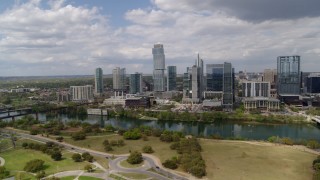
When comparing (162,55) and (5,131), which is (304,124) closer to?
(5,131)

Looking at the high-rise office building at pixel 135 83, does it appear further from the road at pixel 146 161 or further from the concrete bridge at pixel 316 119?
the road at pixel 146 161

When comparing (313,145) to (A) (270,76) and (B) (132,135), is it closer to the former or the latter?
(B) (132,135)

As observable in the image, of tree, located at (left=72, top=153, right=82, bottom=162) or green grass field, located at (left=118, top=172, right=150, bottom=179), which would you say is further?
tree, located at (left=72, top=153, right=82, bottom=162)

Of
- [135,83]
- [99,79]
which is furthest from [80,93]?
[135,83]

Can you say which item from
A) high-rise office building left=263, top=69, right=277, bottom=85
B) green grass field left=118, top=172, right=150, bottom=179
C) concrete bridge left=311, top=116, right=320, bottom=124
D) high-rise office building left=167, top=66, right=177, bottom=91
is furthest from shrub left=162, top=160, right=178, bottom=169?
high-rise office building left=263, top=69, right=277, bottom=85

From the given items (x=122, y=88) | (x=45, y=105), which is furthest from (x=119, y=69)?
(x=45, y=105)

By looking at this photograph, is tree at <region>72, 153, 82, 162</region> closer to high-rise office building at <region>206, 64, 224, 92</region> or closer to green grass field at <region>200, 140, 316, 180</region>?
green grass field at <region>200, 140, 316, 180</region>
